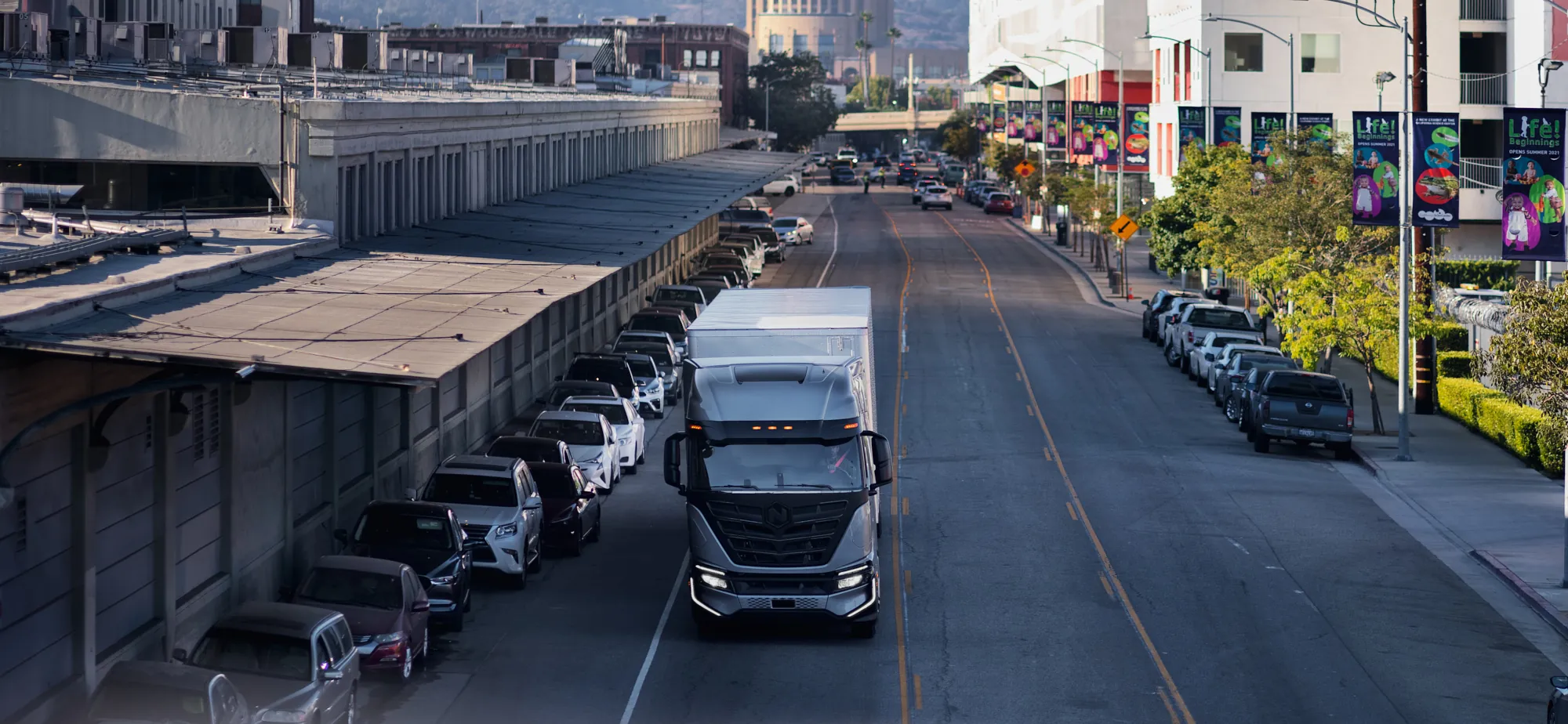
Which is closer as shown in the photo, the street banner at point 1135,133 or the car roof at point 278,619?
the car roof at point 278,619

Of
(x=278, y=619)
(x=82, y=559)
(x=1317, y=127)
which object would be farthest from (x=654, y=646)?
(x=1317, y=127)

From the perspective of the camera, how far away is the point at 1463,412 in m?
41.4

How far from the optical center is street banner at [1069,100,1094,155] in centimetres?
8319

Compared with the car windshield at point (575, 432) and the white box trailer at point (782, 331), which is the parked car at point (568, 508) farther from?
the car windshield at point (575, 432)

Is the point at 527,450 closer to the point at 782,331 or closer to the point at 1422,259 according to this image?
the point at 782,331

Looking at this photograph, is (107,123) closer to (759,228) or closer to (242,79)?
(242,79)

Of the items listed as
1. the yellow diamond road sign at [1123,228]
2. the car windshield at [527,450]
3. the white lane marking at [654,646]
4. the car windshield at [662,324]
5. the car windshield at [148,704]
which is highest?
the yellow diamond road sign at [1123,228]

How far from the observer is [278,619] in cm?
1859

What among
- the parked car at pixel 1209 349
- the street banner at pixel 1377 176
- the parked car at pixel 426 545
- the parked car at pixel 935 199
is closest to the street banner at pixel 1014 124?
the parked car at pixel 935 199

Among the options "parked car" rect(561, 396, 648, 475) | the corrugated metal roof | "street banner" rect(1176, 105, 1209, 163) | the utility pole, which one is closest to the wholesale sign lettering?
"street banner" rect(1176, 105, 1209, 163)

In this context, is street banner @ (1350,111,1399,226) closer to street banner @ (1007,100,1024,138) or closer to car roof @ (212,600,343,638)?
car roof @ (212,600,343,638)

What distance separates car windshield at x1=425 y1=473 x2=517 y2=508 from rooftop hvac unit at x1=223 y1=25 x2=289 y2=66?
23.7 m

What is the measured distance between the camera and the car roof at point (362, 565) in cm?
2106

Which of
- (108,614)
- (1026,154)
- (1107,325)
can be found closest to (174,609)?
(108,614)
